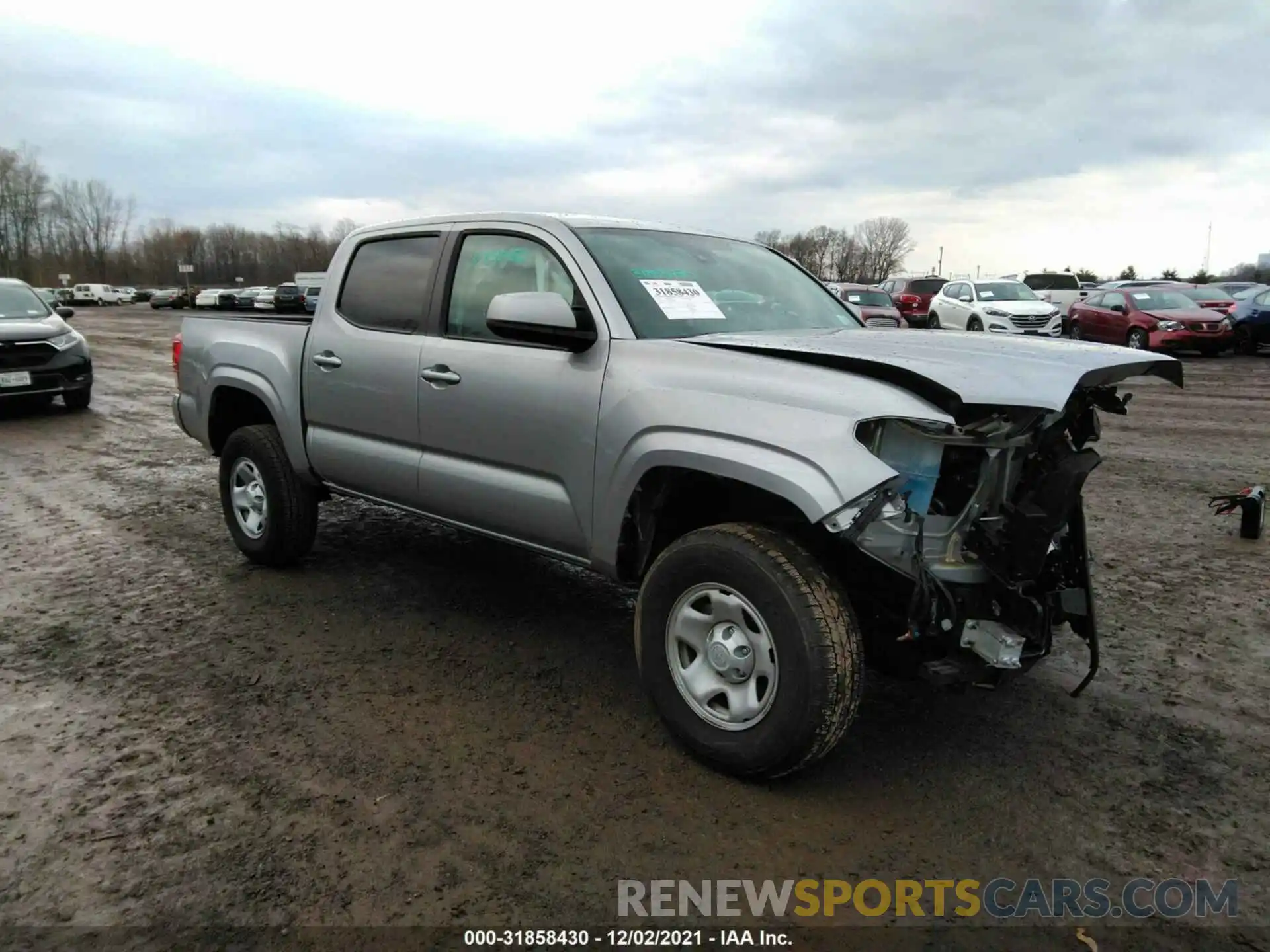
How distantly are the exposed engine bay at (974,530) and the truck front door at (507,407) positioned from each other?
114 cm

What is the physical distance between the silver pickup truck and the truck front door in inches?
0.4

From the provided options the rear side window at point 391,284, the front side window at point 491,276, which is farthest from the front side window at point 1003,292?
the front side window at point 491,276

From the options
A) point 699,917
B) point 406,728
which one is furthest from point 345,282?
point 699,917

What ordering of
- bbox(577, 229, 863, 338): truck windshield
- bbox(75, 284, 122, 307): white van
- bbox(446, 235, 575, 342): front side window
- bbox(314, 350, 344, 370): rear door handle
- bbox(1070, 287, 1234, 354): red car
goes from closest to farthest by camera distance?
bbox(577, 229, 863, 338): truck windshield < bbox(446, 235, 575, 342): front side window < bbox(314, 350, 344, 370): rear door handle < bbox(1070, 287, 1234, 354): red car < bbox(75, 284, 122, 307): white van

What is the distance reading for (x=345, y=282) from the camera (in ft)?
15.4

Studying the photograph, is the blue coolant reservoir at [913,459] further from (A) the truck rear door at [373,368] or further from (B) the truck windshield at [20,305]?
(B) the truck windshield at [20,305]

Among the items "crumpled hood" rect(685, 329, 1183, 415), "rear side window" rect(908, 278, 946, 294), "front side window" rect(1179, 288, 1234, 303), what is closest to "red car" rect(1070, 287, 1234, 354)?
"front side window" rect(1179, 288, 1234, 303)

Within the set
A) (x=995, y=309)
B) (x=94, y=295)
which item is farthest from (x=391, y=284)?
(x=94, y=295)

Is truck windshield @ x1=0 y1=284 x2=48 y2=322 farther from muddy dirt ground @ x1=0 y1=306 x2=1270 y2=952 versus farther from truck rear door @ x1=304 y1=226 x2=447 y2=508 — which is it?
truck rear door @ x1=304 y1=226 x2=447 y2=508

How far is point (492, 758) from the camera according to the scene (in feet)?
10.2

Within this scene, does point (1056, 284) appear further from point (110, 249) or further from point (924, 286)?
point (110, 249)

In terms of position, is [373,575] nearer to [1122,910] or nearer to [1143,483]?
[1122,910]

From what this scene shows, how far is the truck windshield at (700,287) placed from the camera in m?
3.53

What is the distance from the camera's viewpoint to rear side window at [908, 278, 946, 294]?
28.7 m
